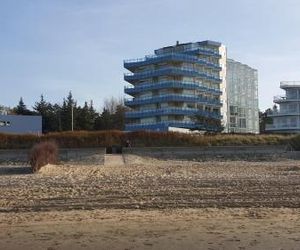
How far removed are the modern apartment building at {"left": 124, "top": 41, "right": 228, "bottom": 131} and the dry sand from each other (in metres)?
101

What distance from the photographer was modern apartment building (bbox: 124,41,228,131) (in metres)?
133

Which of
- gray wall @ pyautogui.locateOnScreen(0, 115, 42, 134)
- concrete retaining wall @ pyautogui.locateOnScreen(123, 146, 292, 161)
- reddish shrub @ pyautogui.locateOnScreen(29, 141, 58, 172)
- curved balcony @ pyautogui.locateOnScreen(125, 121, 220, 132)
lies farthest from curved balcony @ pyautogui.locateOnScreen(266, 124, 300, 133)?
reddish shrub @ pyautogui.locateOnScreen(29, 141, 58, 172)

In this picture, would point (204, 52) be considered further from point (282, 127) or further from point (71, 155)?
point (71, 155)

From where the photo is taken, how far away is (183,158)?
196 ft

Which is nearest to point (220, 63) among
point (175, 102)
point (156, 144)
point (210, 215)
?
point (175, 102)

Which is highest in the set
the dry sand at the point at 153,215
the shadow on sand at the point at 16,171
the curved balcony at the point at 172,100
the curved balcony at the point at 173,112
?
the curved balcony at the point at 172,100

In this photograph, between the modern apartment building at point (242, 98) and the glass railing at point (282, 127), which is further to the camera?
the modern apartment building at point (242, 98)

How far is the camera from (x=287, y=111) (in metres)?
144

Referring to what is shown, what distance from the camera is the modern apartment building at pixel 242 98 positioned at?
157 meters

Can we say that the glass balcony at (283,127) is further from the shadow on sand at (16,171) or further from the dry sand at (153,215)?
the dry sand at (153,215)

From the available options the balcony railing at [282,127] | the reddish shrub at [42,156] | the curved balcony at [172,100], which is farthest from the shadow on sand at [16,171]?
the balcony railing at [282,127]

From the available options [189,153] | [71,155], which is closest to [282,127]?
[189,153]

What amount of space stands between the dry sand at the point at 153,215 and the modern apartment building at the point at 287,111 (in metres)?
118

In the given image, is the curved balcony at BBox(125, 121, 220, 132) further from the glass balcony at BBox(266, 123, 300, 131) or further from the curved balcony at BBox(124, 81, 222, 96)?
the glass balcony at BBox(266, 123, 300, 131)
